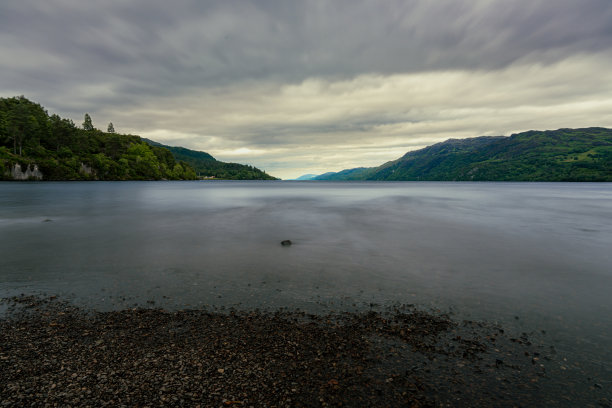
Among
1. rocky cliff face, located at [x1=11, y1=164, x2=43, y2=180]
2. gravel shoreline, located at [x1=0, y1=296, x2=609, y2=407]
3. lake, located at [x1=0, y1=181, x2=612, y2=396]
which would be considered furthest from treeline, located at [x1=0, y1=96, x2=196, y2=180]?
gravel shoreline, located at [x1=0, y1=296, x2=609, y2=407]

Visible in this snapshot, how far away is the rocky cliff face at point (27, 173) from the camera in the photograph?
141 meters

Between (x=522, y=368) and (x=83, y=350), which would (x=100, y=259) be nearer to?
(x=83, y=350)

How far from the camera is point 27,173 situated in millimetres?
147250

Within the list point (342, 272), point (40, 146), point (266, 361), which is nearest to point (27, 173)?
point (40, 146)

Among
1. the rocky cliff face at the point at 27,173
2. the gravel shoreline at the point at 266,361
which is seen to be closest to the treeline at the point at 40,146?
the rocky cliff face at the point at 27,173

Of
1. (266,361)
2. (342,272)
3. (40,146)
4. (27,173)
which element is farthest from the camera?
(40,146)

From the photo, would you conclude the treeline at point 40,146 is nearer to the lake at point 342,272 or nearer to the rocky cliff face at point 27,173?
the rocky cliff face at point 27,173

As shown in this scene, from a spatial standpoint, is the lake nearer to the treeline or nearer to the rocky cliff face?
the rocky cliff face

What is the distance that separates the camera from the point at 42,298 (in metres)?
11.7

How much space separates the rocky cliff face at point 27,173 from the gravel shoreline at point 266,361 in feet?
614

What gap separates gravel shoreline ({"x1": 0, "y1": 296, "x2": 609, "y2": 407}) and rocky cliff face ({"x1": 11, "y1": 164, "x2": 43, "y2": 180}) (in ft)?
614

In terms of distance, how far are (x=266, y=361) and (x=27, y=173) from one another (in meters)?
201

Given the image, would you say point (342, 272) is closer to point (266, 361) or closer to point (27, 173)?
point (266, 361)

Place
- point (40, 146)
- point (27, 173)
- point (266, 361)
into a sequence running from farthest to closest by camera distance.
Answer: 1. point (40, 146)
2. point (27, 173)
3. point (266, 361)
